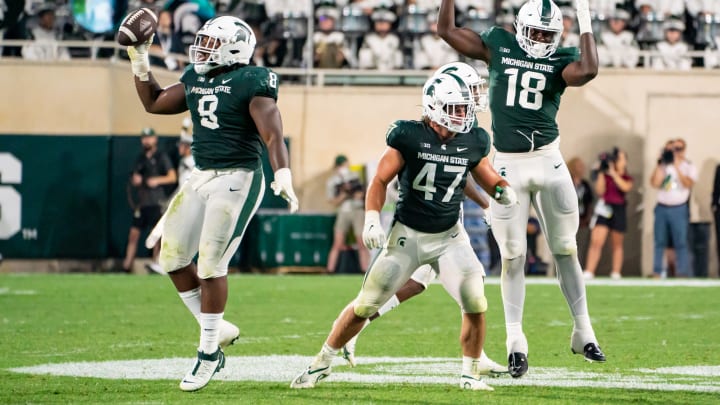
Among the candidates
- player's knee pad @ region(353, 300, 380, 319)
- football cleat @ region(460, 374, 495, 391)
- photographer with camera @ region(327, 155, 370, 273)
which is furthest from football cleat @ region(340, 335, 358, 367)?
photographer with camera @ region(327, 155, 370, 273)

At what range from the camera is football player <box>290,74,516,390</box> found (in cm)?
646

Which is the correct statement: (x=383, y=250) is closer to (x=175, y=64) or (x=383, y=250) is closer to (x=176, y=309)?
(x=176, y=309)

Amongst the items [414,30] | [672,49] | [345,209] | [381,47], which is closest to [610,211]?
[672,49]

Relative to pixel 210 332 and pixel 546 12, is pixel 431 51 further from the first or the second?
pixel 210 332

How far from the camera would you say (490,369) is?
7.12 meters

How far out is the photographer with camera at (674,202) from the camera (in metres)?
16.8

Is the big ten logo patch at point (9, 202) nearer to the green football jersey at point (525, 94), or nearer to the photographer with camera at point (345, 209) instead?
the photographer with camera at point (345, 209)

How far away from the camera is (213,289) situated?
6559mm

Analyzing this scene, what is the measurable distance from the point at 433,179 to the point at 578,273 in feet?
4.17

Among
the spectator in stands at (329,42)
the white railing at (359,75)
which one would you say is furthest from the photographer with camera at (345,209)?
the spectator in stands at (329,42)

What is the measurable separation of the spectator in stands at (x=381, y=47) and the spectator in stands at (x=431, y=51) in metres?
0.31

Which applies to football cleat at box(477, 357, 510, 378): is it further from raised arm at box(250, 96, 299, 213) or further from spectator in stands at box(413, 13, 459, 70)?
spectator in stands at box(413, 13, 459, 70)

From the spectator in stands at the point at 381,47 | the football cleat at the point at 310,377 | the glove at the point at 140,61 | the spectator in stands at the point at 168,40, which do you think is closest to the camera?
the football cleat at the point at 310,377

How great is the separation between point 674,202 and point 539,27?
10.1 metres
